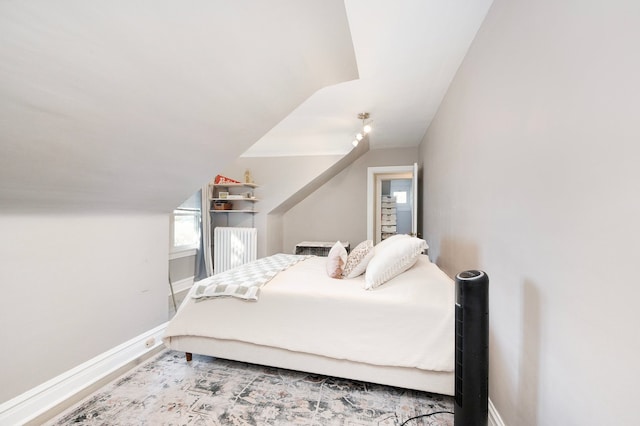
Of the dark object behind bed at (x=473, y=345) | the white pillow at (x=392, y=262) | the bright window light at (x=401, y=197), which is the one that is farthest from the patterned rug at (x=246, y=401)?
the bright window light at (x=401, y=197)

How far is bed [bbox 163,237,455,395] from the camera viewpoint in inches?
59.4

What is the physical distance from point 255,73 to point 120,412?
2086 mm

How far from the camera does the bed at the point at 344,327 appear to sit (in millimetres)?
1510

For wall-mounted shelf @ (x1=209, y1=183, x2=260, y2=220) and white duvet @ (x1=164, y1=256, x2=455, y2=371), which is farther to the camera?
wall-mounted shelf @ (x1=209, y1=183, x2=260, y2=220)

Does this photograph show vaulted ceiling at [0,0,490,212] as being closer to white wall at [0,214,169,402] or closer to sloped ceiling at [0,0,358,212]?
sloped ceiling at [0,0,358,212]

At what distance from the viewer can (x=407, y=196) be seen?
6.67m

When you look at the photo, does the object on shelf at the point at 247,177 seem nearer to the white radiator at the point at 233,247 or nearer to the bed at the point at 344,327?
the white radiator at the point at 233,247

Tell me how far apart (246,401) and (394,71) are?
95.4 inches

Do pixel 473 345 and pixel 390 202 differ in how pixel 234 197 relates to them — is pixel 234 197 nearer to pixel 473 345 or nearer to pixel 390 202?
pixel 390 202

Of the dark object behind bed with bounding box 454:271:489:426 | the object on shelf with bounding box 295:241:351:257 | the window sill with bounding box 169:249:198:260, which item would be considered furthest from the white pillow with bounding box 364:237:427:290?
the window sill with bounding box 169:249:198:260

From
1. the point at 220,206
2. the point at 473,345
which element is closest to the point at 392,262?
the point at 473,345

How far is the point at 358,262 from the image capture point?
83.1 inches

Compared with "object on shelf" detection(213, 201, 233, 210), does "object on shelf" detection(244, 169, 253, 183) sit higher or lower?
higher

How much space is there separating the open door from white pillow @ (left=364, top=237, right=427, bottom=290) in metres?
1.38
